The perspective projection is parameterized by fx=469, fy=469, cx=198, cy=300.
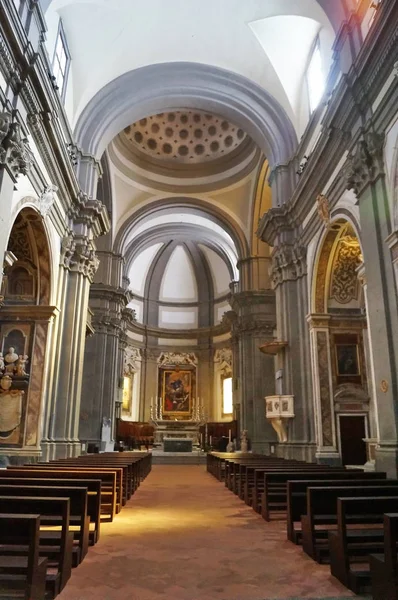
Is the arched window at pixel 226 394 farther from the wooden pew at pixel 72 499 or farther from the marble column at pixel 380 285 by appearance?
the wooden pew at pixel 72 499

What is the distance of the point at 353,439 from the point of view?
1180cm

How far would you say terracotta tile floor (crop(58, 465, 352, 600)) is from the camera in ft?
11.5

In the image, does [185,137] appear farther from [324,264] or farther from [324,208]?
[324,208]

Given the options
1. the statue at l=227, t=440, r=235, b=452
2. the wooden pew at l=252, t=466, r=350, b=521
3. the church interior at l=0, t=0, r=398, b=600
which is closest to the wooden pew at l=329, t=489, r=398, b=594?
the church interior at l=0, t=0, r=398, b=600

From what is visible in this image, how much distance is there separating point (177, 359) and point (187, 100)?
1757 cm

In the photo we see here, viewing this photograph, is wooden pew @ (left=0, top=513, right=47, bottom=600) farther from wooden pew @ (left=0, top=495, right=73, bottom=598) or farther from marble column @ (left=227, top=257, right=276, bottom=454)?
marble column @ (left=227, top=257, right=276, bottom=454)

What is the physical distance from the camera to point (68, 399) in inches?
474

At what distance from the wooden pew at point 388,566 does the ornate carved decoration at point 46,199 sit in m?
9.37

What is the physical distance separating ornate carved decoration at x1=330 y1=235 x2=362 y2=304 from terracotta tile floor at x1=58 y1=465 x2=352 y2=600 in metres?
7.03

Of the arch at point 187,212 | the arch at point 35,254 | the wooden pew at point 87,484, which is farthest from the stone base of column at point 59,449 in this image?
the arch at point 187,212

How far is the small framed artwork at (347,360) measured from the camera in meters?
12.1

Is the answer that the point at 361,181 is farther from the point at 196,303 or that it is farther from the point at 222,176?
the point at 196,303

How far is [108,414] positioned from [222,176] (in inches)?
497

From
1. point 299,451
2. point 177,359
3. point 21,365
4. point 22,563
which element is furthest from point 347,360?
point 177,359
